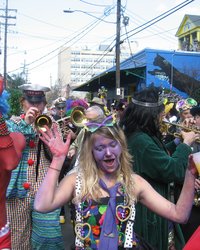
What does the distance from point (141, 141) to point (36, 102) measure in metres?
1.25

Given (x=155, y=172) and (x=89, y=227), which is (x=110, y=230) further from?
(x=155, y=172)

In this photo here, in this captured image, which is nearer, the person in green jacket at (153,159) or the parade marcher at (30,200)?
the person in green jacket at (153,159)

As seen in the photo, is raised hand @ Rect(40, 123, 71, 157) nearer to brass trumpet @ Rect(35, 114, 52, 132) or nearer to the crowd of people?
the crowd of people

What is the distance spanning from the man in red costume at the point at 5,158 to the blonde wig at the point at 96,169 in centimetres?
43

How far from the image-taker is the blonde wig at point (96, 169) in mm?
2387

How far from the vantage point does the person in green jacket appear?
3264 mm

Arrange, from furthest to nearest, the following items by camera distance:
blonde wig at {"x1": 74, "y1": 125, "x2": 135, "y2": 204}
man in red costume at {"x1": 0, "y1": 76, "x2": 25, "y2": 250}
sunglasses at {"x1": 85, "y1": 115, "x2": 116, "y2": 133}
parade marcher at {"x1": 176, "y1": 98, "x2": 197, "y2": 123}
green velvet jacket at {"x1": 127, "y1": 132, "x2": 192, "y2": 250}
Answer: parade marcher at {"x1": 176, "y1": 98, "x2": 197, "y2": 123} → green velvet jacket at {"x1": 127, "y1": 132, "x2": 192, "y2": 250} → sunglasses at {"x1": 85, "y1": 115, "x2": 116, "y2": 133} → blonde wig at {"x1": 74, "y1": 125, "x2": 135, "y2": 204} → man in red costume at {"x1": 0, "y1": 76, "x2": 25, "y2": 250}

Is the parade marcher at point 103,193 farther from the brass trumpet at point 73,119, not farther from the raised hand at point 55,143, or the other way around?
the brass trumpet at point 73,119

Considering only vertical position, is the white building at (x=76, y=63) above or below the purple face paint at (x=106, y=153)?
above

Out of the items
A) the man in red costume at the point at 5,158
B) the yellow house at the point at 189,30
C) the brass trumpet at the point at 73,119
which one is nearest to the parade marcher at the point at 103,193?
the man in red costume at the point at 5,158

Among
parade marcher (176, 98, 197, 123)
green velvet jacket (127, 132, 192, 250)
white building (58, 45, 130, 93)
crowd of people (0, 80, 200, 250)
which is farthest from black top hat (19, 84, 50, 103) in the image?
white building (58, 45, 130, 93)

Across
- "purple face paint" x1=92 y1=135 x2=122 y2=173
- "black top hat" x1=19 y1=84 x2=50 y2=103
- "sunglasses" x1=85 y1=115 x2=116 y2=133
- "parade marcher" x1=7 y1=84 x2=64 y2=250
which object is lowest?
"parade marcher" x1=7 y1=84 x2=64 y2=250

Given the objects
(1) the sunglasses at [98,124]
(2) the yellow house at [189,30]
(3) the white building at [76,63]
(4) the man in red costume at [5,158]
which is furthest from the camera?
(3) the white building at [76,63]

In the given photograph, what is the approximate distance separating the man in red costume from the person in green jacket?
4.36ft
